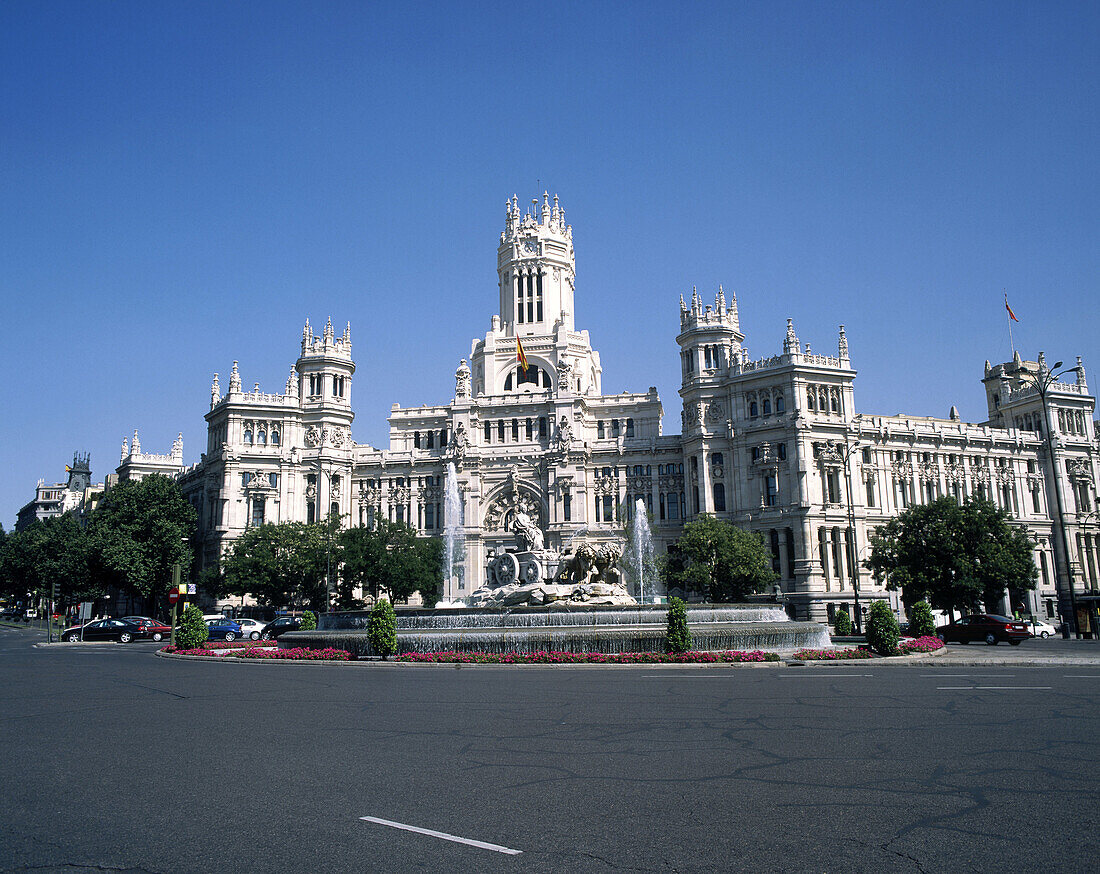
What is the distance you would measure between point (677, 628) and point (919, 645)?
9441 millimetres

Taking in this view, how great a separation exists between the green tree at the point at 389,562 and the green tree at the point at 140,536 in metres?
18.3

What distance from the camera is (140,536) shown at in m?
83.1

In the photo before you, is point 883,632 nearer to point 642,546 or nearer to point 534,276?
point 642,546

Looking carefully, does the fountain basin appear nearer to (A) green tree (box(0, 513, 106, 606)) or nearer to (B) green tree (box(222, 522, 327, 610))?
(B) green tree (box(222, 522, 327, 610))

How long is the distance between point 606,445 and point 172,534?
140 ft

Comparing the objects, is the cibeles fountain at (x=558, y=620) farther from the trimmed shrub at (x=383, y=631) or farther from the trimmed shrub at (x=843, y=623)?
the trimmed shrub at (x=843, y=623)

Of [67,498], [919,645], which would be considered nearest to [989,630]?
[919,645]

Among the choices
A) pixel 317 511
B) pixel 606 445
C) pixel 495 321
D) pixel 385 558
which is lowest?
pixel 385 558

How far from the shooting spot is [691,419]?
83812 millimetres

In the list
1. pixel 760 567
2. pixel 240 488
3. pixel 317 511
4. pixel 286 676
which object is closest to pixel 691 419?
pixel 760 567

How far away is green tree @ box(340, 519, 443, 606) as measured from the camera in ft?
236

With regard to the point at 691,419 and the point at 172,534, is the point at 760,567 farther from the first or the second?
the point at 172,534

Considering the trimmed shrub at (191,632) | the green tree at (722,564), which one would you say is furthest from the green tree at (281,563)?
the trimmed shrub at (191,632)

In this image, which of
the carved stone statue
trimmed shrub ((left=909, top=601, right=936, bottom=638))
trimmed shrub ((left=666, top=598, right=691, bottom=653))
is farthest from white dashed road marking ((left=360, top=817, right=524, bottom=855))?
the carved stone statue
